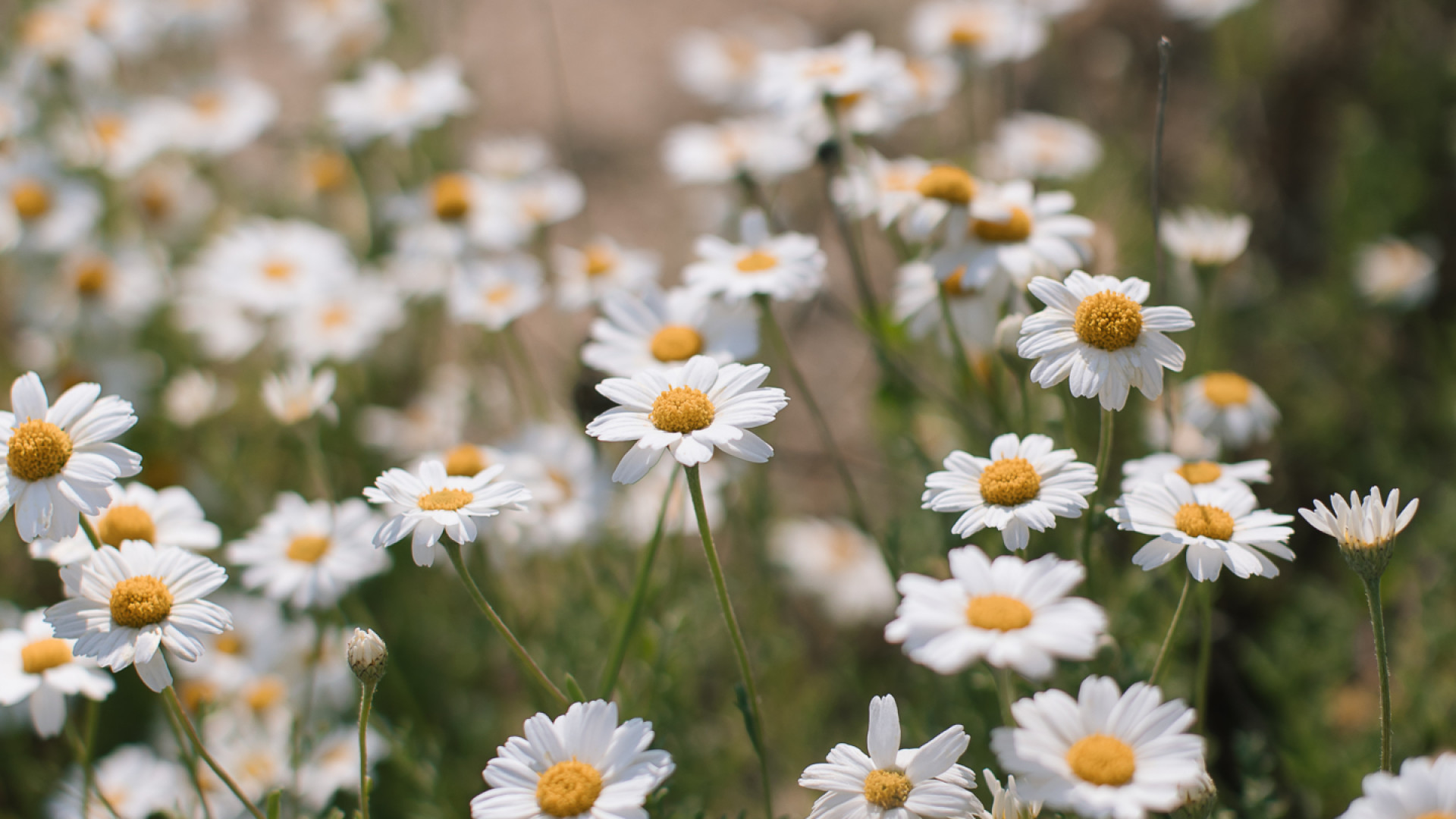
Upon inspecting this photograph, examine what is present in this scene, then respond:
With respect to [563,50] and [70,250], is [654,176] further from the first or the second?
[70,250]

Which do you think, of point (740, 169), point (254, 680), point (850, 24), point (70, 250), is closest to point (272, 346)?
point (70, 250)

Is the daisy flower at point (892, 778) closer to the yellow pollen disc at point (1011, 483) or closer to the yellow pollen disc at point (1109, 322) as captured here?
the yellow pollen disc at point (1011, 483)

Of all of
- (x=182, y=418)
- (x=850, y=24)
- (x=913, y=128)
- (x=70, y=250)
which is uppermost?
(x=850, y=24)

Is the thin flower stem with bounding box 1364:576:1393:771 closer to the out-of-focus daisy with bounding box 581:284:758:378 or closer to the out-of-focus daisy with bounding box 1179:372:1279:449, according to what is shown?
the out-of-focus daisy with bounding box 1179:372:1279:449

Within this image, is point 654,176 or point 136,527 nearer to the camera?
point 136,527

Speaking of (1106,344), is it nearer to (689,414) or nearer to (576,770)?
(689,414)
